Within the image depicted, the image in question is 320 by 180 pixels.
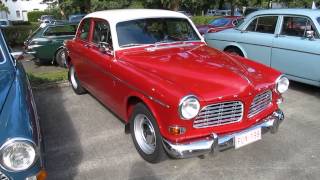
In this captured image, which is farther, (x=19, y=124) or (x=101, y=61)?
Answer: (x=101, y=61)

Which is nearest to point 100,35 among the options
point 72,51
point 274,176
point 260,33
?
point 72,51

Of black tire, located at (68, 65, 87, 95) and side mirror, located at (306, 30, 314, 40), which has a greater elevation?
side mirror, located at (306, 30, 314, 40)

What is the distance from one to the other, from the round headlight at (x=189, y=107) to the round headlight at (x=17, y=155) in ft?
4.84

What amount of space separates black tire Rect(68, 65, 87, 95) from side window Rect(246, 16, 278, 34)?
12.9 feet

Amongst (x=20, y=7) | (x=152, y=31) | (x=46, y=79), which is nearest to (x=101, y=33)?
(x=152, y=31)

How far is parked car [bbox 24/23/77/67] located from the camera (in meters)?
11.5

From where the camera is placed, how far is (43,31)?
38.1 feet

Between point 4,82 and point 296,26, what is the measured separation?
5.68 metres

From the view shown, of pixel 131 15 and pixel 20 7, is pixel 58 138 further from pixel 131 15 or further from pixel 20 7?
pixel 20 7

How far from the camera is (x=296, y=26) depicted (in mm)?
7203

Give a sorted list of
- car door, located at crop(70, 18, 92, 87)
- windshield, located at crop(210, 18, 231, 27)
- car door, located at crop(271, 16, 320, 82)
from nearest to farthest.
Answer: car door, located at crop(70, 18, 92, 87), car door, located at crop(271, 16, 320, 82), windshield, located at crop(210, 18, 231, 27)

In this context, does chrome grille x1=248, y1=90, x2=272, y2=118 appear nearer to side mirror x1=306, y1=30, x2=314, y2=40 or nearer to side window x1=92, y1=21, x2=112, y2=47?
side window x1=92, y1=21, x2=112, y2=47

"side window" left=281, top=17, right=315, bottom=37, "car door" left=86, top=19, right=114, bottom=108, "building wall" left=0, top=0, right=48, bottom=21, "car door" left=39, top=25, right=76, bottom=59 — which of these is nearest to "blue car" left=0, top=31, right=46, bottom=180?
"car door" left=86, top=19, right=114, bottom=108

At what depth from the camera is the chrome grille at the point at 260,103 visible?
420 cm
